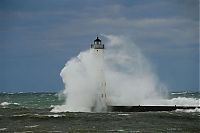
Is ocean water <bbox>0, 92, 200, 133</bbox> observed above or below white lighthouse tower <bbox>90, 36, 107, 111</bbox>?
below

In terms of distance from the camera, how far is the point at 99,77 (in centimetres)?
5434

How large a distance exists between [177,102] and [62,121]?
3565 cm

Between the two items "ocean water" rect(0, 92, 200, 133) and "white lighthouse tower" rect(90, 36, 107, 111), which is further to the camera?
"white lighthouse tower" rect(90, 36, 107, 111)

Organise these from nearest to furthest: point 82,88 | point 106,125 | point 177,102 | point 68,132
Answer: point 68,132 < point 106,125 < point 82,88 < point 177,102

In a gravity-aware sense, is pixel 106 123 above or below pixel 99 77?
below

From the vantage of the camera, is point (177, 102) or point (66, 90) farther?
point (177, 102)

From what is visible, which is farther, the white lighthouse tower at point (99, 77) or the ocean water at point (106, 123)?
the white lighthouse tower at point (99, 77)

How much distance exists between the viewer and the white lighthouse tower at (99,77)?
4968cm

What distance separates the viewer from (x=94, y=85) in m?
53.5

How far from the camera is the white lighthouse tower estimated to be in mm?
49681

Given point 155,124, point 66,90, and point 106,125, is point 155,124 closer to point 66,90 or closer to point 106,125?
point 106,125

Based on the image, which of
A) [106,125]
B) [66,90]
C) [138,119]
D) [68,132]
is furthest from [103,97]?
[68,132]

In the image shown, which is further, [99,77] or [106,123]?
[99,77]

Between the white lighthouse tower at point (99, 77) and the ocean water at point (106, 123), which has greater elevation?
the white lighthouse tower at point (99, 77)
